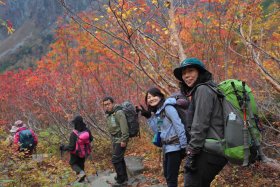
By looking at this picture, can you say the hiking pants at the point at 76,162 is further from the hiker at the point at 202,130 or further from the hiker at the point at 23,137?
the hiker at the point at 202,130

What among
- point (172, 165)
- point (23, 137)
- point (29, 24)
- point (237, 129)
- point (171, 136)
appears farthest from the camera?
point (29, 24)

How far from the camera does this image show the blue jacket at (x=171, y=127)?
3.84m

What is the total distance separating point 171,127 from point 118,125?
7.78ft

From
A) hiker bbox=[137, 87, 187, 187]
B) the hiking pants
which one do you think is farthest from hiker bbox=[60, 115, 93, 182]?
hiker bbox=[137, 87, 187, 187]

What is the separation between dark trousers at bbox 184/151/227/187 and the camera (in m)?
2.94

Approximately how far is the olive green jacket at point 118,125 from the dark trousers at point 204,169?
3030mm

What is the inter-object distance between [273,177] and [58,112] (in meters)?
7.85

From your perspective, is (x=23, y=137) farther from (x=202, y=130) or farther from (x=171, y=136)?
(x=202, y=130)

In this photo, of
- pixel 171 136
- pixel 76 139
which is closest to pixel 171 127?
pixel 171 136

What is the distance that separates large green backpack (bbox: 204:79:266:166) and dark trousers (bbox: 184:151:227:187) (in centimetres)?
10

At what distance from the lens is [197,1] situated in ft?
21.8

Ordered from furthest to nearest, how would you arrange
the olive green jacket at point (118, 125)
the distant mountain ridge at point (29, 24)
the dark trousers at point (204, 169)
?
the distant mountain ridge at point (29, 24) → the olive green jacket at point (118, 125) → the dark trousers at point (204, 169)

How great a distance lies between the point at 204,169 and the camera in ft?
9.75

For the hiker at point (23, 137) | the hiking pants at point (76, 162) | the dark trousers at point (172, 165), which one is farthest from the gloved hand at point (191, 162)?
the hiker at point (23, 137)
